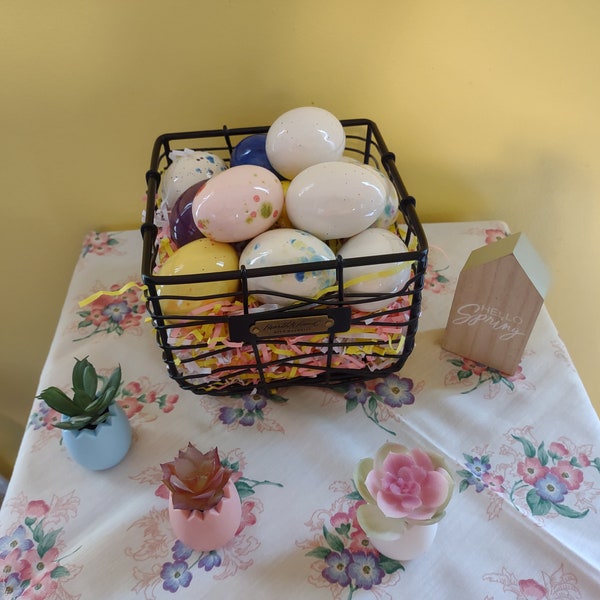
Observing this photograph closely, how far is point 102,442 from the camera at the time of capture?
0.54 metres

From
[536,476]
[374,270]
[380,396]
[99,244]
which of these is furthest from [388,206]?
[99,244]

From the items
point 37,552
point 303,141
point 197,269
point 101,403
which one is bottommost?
point 37,552

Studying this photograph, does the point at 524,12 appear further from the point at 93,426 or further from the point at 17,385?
the point at 17,385

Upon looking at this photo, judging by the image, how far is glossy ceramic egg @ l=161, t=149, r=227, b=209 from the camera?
65 cm

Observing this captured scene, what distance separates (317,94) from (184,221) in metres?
0.29

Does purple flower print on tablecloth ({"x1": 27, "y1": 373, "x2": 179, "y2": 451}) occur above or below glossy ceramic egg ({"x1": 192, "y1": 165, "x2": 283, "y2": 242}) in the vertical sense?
below

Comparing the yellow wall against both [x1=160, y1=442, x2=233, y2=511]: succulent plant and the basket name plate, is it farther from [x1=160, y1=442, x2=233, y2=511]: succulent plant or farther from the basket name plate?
[x1=160, y1=442, x2=233, y2=511]: succulent plant

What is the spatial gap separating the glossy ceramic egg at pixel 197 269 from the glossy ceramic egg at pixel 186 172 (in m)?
0.12

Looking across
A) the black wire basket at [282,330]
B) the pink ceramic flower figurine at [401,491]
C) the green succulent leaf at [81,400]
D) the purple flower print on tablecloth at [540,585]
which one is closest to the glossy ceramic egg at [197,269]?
the black wire basket at [282,330]

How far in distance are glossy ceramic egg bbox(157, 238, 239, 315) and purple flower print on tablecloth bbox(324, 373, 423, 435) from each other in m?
0.20

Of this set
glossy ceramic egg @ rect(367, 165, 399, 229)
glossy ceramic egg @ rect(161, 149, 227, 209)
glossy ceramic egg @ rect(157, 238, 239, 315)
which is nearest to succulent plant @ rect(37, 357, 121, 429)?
glossy ceramic egg @ rect(157, 238, 239, 315)

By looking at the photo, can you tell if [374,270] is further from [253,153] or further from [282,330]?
[253,153]

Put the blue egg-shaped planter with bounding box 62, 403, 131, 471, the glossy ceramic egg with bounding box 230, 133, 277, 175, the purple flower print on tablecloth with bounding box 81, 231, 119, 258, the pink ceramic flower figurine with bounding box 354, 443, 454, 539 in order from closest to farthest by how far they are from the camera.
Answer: the pink ceramic flower figurine with bounding box 354, 443, 454, 539 < the blue egg-shaped planter with bounding box 62, 403, 131, 471 < the glossy ceramic egg with bounding box 230, 133, 277, 175 < the purple flower print on tablecloth with bounding box 81, 231, 119, 258

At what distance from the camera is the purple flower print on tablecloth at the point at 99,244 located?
84 cm
